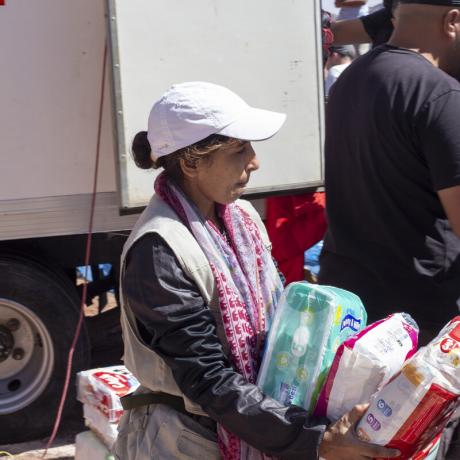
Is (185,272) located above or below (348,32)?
below

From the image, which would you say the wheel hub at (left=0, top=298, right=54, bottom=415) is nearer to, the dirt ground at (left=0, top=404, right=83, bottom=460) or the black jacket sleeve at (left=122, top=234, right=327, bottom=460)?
the dirt ground at (left=0, top=404, right=83, bottom=460)

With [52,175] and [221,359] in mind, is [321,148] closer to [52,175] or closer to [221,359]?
[52,175]

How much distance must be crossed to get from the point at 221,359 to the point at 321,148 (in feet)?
7.34

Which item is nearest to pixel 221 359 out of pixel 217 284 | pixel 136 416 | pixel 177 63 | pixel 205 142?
pixel 217 284

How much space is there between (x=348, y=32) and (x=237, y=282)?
2.82m

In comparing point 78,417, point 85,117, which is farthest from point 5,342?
point 85,117

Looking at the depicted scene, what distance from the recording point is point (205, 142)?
6.55ft

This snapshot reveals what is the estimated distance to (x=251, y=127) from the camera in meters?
2.00

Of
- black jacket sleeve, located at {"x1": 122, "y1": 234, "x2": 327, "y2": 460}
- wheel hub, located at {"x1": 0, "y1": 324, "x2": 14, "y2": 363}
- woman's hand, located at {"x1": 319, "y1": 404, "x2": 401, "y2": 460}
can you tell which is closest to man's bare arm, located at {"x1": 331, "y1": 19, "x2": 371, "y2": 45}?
wheel hub, located at {"x1": 0, "y1": 324, "x2": 14, "y2": 363}

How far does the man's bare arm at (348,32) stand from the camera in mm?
4492

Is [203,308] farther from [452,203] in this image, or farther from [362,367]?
[452,203]

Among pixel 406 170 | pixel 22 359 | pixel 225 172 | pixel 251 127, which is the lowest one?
pixel 22 359

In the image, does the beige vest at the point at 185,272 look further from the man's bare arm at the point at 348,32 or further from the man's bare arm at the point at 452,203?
the man's bare arm at the point at 348,32

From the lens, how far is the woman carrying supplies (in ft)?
6.10
